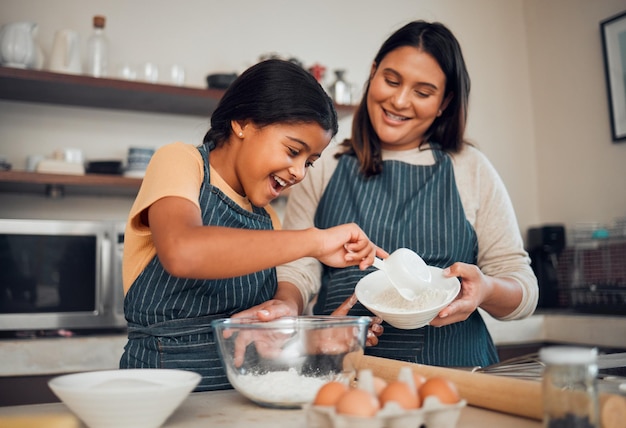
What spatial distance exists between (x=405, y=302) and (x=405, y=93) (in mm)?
536

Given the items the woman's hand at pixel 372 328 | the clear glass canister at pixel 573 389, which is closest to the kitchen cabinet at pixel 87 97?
the woman's hand at pixel 372 328

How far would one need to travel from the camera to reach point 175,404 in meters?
0.70

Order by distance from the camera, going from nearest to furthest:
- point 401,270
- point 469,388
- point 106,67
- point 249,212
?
point 469,388 → point 401,270 → point 249,212 → point 106,67

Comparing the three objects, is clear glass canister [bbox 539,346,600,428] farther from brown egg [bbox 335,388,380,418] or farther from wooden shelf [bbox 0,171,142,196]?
wooden shelf [bbox 0,171,142,196]

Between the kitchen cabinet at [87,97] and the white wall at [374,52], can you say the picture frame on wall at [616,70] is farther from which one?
the kitchen cabinet at [87,97]

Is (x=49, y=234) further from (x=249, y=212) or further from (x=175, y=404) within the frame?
(x=175, y=404)

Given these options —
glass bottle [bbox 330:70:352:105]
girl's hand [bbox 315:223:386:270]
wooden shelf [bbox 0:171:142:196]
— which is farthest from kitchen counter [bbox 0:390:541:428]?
glass bottle [bbox 330:70:352:105]

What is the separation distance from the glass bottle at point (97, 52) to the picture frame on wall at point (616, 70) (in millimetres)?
2425

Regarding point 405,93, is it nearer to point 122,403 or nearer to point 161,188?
point 161,188

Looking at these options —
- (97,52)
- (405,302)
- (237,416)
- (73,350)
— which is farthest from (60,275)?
(237,416)

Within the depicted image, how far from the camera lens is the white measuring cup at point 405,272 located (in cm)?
106

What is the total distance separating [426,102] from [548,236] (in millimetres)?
2046

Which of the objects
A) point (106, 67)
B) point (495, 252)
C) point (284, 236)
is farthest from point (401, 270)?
point (106, 67)

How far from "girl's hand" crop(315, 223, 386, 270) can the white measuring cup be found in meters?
0.05
